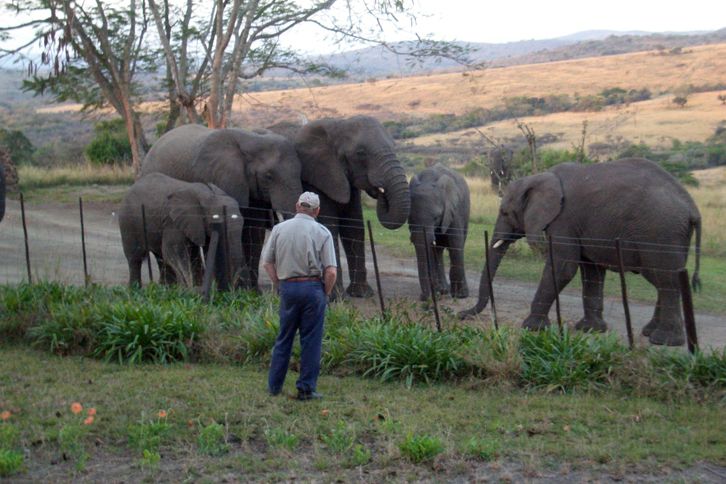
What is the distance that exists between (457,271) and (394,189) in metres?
1.75

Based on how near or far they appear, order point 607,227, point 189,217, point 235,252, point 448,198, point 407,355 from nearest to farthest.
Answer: point 407,355, point 607,227, point 235,252, point 189,217, point 448,198

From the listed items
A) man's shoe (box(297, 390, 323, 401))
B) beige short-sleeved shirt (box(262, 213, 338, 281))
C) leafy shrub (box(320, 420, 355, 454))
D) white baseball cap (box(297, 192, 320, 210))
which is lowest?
man's shoe (box(297, 390, 323, 401))

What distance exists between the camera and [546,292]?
12031mm

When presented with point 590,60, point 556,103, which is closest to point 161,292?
point 556,103

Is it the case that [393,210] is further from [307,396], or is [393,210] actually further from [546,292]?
[307,396]

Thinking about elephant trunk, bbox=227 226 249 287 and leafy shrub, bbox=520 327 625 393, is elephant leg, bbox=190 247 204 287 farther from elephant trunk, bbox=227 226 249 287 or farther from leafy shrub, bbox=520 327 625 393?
leafy shrub, bbox=520 327 625 393

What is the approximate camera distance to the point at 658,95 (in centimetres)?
8175

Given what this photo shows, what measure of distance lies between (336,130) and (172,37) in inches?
521

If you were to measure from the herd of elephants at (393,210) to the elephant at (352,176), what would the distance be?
0.05 feet

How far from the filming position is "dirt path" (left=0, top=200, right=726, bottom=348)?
1305 cm

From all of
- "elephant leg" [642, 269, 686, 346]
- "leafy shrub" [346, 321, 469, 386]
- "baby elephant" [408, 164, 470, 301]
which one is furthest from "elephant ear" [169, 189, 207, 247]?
"elephant leg" [642, 269, 686, 346]

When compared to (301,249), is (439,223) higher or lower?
lower

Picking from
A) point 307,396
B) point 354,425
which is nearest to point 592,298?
point 307,396

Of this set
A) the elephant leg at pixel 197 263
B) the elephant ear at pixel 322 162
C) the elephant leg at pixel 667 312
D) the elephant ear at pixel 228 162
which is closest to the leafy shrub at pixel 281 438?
the elephant leg at pixel 667 312
